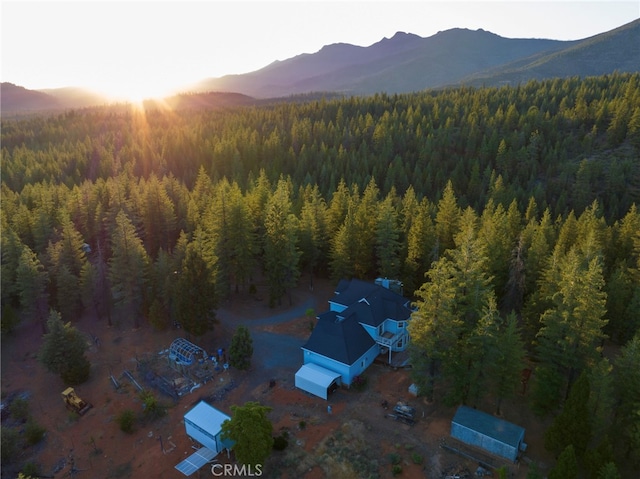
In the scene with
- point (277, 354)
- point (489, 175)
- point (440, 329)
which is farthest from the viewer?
point (489, 175)

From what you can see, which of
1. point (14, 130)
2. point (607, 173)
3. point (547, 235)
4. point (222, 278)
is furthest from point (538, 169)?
point (14, 130)

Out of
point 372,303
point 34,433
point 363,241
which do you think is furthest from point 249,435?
point 363,241

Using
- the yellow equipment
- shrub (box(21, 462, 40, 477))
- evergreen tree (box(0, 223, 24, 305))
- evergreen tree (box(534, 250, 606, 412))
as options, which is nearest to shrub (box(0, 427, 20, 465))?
shrub (box(21, 462, 40, 477))

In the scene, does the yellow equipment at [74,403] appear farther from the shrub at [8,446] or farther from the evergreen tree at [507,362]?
the evergreen tree at [507,362]

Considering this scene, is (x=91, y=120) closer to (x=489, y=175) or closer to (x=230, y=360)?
(x=489, y=175)

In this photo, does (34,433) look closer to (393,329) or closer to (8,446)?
(8,446)

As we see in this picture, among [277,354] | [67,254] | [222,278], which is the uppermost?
[67,254]
